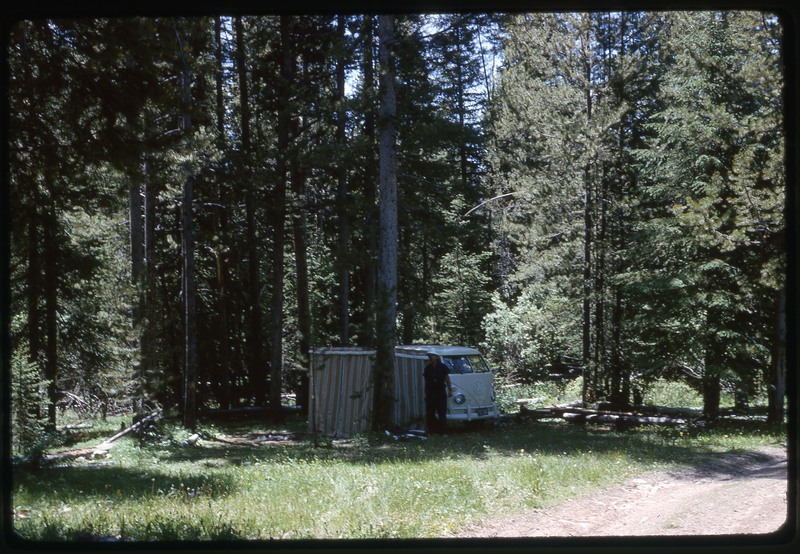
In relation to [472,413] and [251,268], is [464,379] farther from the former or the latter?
[251,268]

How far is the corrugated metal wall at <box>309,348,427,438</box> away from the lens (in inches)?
517

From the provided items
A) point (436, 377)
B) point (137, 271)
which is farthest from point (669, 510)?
point (137, 271)

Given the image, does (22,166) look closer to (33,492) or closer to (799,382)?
(33,492)

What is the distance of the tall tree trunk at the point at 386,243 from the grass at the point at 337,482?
44.9 inches

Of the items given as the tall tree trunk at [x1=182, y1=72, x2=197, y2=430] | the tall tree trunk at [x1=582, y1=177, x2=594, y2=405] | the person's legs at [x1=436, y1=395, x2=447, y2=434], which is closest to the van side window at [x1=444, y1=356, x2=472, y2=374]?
the person's legs at [x1=436, y1=395, x2=447, y2=434]

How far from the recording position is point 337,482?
7.43m

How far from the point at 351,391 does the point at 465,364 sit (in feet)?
8.90

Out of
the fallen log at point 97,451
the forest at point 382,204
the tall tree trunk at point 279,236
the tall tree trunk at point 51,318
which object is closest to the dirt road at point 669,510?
the forest at point 382,204

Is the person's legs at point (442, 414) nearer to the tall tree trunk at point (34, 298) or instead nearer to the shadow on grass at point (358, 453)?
the shadow on grass at point (358, 453)

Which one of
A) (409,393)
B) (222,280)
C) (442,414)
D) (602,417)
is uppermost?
(222,280)

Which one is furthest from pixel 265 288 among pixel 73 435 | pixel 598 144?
pixel 598 144

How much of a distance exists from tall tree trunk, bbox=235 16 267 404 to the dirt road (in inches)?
A: 553

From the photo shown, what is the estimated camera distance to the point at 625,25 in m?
17.6

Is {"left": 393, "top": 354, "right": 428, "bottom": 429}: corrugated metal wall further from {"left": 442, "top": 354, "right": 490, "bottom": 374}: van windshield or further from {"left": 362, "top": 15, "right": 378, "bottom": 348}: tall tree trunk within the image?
{"left": 362, "top": 15, "right": 378, "bottom": 348}: tall tree trunk
